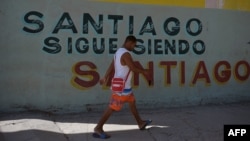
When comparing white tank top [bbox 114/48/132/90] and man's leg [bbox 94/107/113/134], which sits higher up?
white tank top [bbox 114/48/132/90]

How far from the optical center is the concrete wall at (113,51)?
622cm

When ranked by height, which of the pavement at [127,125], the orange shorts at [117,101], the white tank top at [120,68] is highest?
the white tank top at [120,68]

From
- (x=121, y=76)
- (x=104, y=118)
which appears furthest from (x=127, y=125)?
(x=121, y=76)

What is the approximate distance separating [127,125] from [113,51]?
154cm

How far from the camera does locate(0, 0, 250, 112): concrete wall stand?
6.22m

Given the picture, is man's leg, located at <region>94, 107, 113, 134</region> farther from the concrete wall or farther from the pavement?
the concrete wall

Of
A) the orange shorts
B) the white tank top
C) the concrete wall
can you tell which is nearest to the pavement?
the concrete wall

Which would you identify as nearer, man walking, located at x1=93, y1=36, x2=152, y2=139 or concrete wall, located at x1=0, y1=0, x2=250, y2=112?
man walking, located at x1=93, y1=36, x2=152, y2=139

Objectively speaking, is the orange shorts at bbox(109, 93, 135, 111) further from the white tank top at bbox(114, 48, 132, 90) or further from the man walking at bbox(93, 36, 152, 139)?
the white tank top at bbox(114, 48, 132, 90)

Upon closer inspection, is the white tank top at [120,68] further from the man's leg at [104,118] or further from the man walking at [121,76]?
the man's leg at [104,118]

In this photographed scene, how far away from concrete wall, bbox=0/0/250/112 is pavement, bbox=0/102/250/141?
1.07ft

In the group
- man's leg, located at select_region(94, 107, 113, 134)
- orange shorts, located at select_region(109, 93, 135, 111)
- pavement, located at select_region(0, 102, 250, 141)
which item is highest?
orange shorts, located at select_region(109, 93, 135, 111)

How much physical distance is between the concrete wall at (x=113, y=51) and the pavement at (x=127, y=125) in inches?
12.9

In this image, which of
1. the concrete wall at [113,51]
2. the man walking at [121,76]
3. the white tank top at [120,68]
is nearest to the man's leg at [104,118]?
the man walking at [121,76]
